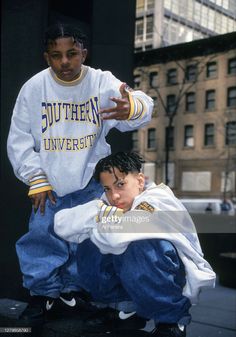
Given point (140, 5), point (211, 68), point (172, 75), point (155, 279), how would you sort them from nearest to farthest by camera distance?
point (155, 279) < point (140, 5) < point (172, 75) < point (211, 68)

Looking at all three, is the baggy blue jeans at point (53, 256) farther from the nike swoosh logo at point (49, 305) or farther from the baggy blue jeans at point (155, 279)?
the baggy blue jeans at point (155, 279)

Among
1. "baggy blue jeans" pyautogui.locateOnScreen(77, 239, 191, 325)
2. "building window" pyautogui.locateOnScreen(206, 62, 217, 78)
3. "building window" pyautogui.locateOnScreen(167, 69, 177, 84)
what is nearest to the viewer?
"baggy blue jeans" pyautogui.locateOnScreen(77, 239, 191, 325)

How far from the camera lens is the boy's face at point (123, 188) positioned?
2262 mm

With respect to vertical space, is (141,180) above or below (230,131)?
below

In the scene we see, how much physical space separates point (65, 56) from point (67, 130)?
0.36 metres

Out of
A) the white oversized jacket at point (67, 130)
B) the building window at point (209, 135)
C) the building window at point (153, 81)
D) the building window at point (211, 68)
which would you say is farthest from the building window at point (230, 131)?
the white oversized jacket at point (67, 130)

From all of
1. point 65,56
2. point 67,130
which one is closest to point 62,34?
point 65,56

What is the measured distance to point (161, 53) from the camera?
2994 millimetres

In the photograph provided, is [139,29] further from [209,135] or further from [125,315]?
[209,135]

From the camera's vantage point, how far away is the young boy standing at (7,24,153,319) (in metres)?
2.47

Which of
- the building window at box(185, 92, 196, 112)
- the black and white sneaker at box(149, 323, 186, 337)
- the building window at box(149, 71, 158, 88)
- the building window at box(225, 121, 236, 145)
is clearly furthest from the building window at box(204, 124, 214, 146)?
the black and white sneaker at box(149, 323, 186, 337)

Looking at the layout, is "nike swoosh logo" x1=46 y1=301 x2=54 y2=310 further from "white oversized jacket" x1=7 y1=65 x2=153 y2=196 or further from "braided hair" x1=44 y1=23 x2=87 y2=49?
"braided hair" x1=44 y1=23 x2=87 y2=49

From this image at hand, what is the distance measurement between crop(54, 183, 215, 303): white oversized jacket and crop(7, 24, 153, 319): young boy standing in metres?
0.26

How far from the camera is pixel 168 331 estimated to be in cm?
221
